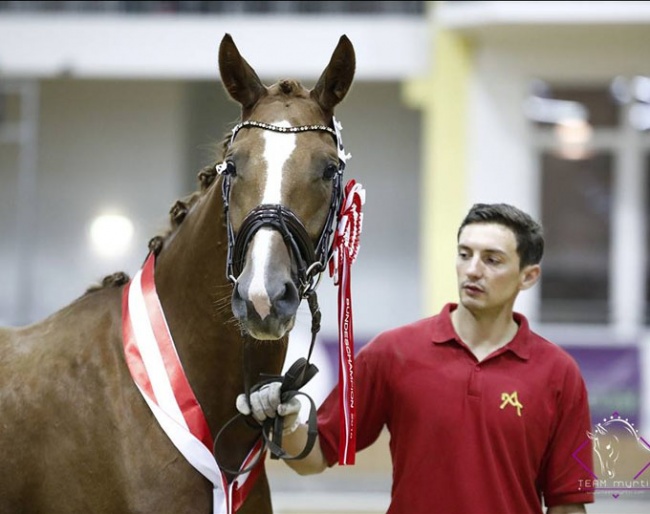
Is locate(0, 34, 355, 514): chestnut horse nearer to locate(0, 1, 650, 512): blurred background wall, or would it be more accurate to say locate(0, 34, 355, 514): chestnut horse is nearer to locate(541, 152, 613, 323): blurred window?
locate(0, 1, 650, 512): blurred background wall

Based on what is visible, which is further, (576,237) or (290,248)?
(576,237)

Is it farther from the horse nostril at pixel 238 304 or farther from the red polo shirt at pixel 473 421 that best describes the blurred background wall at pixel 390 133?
the horse nostril at pixel 238 304

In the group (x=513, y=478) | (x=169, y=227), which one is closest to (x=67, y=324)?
(x=169, y=227)

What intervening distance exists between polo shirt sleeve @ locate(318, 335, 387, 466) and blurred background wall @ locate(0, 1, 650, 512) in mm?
6824

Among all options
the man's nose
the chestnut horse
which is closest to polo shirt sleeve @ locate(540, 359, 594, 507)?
the man's nose

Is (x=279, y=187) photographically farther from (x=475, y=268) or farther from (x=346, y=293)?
(x=475, y=268)

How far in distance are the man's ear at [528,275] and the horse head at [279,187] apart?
68cm

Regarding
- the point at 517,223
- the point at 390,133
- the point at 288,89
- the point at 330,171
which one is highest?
the point at 390,133

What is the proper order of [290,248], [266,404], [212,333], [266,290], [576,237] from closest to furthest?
1. [266,290]
2. [290,248]
3. [266,404]
4. [212,333]
5. [576,237]

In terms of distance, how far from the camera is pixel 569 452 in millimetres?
3217

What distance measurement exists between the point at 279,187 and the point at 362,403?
835 mm

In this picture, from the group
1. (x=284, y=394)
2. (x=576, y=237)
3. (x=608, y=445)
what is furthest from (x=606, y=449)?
(x=576, y=237)

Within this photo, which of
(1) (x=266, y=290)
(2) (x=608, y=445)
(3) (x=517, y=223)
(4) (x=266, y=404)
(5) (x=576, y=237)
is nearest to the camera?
(1) (x=266, y=290)

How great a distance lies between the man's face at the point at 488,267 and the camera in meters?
3.22
